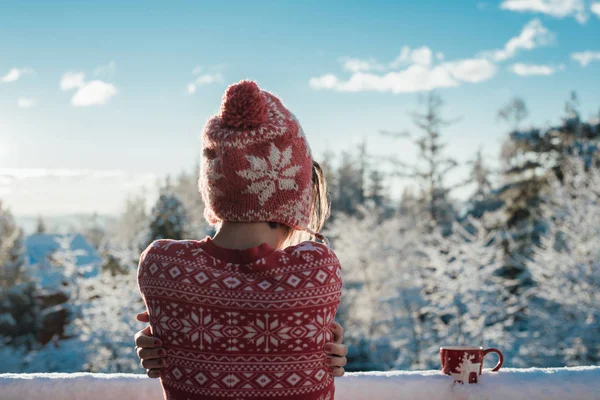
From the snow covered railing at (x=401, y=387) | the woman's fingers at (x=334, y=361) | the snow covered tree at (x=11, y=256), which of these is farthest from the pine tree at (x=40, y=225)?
the woman's fingers at (x=334, y=361)

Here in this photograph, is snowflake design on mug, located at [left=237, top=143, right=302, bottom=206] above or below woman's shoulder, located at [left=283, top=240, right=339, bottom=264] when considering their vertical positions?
above

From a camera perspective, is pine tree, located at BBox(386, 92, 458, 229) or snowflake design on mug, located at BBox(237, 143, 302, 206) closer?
snowflake design on mug, located at BBox(237, 143, 302, 206)

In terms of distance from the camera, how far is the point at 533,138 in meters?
15.7

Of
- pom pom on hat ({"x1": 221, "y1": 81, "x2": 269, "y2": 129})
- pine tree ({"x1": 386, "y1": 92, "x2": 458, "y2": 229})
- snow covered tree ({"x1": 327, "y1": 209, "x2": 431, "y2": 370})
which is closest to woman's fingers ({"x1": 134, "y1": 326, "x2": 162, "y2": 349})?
pom pom on hat ({"x1": 221, "y1": 81, "x2": 269, "y2": 129})

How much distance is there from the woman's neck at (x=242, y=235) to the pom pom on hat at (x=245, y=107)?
21cm

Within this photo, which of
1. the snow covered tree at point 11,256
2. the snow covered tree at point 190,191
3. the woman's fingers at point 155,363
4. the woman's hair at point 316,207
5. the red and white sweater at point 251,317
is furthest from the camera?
the snow covered tree at point 190,191

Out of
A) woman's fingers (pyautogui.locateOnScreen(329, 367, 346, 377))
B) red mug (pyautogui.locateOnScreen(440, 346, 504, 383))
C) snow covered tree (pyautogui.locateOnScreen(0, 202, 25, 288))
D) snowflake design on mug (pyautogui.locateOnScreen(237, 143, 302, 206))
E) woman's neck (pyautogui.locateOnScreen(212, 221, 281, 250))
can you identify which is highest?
snowflake design on mug (pyautogui.locateOnScreen(237, 143, 302, 206))

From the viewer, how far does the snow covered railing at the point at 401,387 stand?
5.74 feet

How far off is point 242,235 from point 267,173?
144 millimetres

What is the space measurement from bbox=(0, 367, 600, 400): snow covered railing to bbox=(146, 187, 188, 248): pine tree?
29.2 feet

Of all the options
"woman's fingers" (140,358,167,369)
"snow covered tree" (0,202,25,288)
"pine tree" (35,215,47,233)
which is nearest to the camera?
"woman's fingers" (140,358,167,369)

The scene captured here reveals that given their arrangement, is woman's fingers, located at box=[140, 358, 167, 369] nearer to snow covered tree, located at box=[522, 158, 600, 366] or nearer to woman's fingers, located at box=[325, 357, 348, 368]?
woman's fingers, located at box=[325, 357, 348, 368]

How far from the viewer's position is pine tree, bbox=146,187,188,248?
10617mm

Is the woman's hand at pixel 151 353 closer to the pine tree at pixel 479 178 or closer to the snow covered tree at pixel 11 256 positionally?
the pine tree at pixel 479 178
